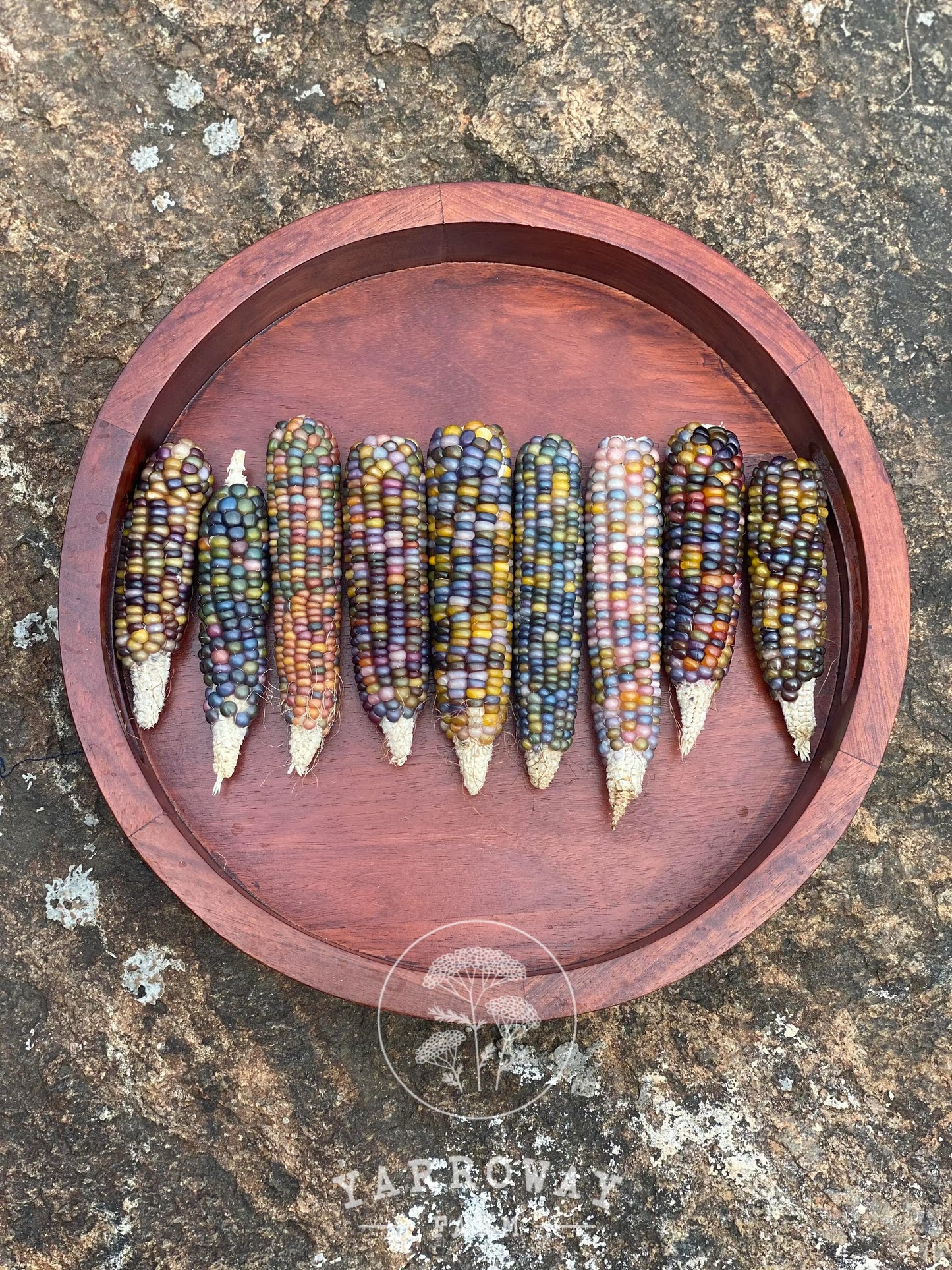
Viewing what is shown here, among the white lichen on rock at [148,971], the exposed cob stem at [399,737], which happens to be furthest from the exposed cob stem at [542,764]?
the white lichen on rock at [148,971]

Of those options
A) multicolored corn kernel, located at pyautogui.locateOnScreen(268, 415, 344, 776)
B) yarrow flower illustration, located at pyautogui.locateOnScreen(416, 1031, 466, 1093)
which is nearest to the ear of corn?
multicolored corn kernel, located at pyautogui.locateOnScreen(268, 415, 344, 776)

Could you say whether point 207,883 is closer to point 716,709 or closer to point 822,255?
point 716,709

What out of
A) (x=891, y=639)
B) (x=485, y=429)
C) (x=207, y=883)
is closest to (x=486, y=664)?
(x=485, y=429)

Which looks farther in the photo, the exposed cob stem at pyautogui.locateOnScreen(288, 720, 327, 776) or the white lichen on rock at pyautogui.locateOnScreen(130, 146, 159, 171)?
the white lichen on rock at pyautogui.locateOnScreen(130, 146, 159, 171)

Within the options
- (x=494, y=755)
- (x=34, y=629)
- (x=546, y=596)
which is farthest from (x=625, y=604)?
(x=34, y=629)

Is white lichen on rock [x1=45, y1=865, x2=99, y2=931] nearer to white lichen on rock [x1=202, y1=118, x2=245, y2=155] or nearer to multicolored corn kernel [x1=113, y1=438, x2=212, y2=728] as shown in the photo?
multicolored corn kernel [x1=113, y1=438, x2=212, y2=728]

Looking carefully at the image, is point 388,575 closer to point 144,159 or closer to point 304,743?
point 304,743
